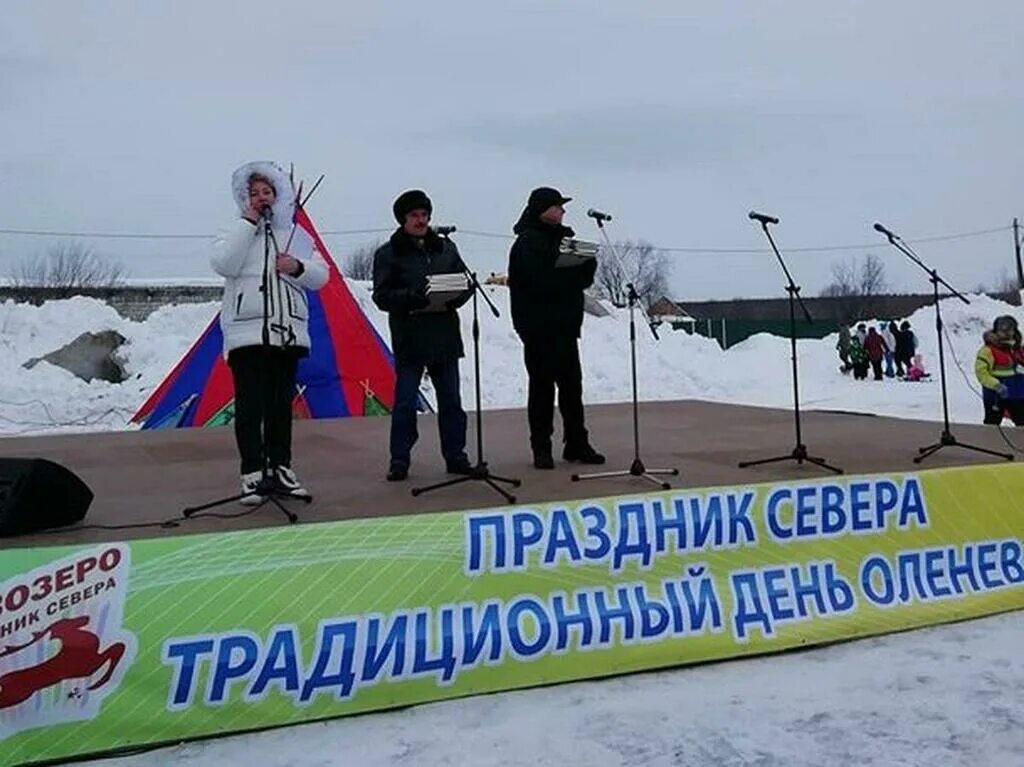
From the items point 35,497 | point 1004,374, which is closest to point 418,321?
point 35,497

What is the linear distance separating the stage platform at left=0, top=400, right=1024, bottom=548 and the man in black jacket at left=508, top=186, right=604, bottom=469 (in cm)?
45

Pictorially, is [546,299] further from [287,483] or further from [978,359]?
[978,359]

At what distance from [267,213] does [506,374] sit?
517 inches

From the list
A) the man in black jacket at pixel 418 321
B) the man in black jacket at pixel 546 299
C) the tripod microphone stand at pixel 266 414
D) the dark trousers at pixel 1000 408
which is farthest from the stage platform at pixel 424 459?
the dark trousers at pixel 1000 408

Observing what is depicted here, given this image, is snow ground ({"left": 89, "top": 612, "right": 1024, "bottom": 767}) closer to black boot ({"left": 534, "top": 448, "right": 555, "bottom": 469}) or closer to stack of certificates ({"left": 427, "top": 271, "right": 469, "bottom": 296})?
black boot ({"left": 534, "top": 448, "right": 555, "bottom": 469})

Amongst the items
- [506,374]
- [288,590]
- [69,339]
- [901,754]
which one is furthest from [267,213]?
[69,339]

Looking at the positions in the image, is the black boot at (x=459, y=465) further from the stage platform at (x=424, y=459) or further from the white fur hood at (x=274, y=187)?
the white fur hood at (x=274, y=187)

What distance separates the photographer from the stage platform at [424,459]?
399cm

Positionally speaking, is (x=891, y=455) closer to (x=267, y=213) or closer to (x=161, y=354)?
(x=267, y=213)

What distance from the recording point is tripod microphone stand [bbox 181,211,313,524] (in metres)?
3.88

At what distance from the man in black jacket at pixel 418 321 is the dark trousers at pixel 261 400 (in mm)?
641

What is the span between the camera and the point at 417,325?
4.57 metres

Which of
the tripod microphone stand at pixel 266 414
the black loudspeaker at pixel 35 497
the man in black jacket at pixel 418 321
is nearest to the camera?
the black loudspeaker at pixel 35 497

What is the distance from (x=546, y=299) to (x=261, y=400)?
155 centimetres
